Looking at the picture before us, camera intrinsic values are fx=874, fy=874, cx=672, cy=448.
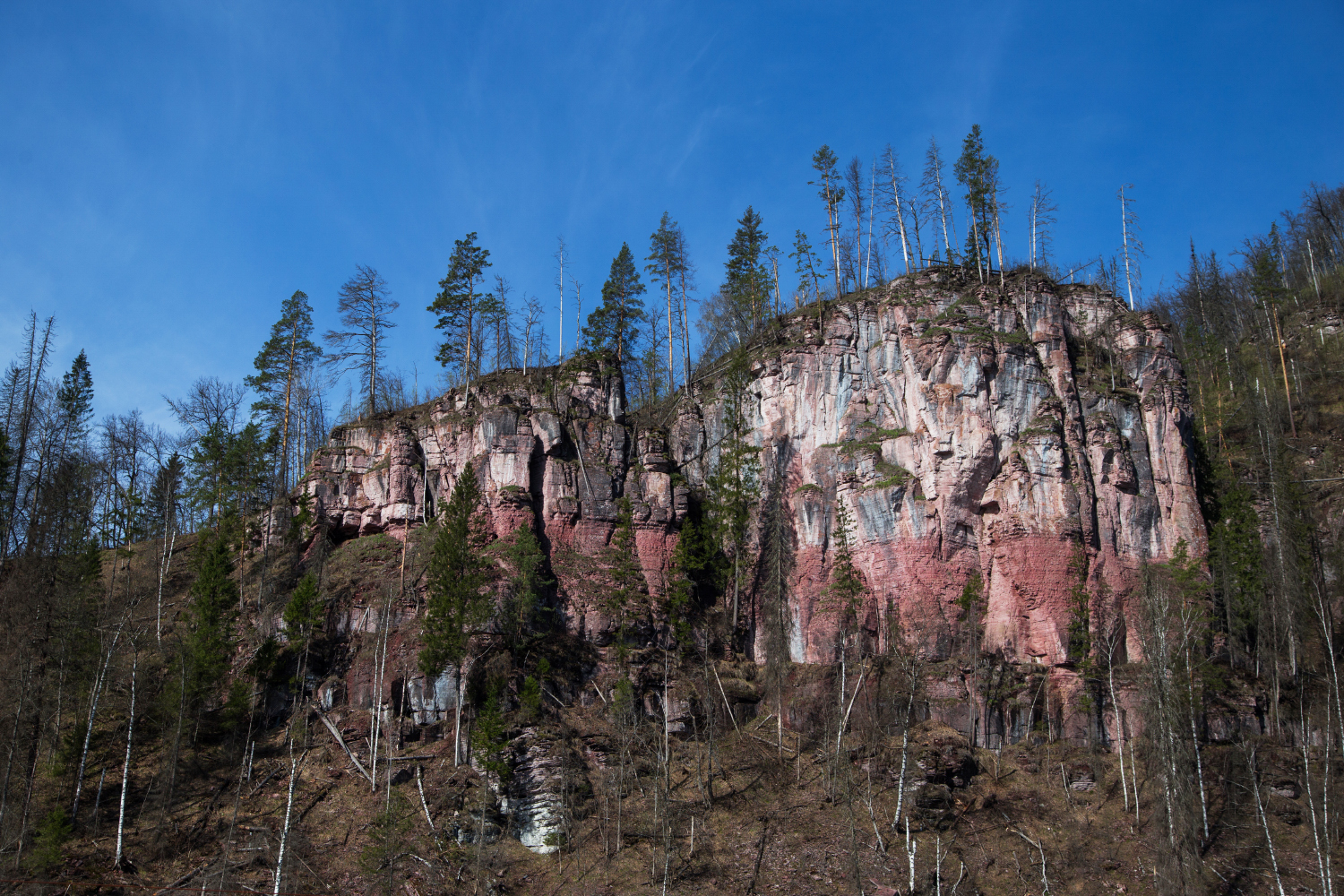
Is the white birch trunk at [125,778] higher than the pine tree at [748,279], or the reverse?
the pine tree at [748,279]

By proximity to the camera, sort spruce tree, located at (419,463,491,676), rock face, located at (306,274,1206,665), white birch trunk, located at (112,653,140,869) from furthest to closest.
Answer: rock face, located at (306,274,1206,665) → spruce tree, located at (419,463,491,676) → white birch trunk, located at (112,653,140,869)

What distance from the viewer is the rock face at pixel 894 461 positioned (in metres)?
38.9

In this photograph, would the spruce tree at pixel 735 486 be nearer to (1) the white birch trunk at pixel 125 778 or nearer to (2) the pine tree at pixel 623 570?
(2) the pine tree at pixel 623 570

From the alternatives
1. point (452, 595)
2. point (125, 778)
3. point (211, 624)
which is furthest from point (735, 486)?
point (125, 778)

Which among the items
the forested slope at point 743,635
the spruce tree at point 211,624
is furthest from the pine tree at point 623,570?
the spruce tree at point 211,624

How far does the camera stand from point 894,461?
42094mm

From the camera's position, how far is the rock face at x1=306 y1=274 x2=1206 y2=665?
38.9 metres

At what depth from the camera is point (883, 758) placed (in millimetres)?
34781

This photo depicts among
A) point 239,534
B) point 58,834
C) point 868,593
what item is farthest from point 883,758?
point 239,534

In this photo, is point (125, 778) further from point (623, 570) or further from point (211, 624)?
point (623, 570)

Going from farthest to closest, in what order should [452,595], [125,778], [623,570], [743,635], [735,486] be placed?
[735,486], [743,635], [623,570], [452,595], [125,778]

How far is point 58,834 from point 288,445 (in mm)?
26748

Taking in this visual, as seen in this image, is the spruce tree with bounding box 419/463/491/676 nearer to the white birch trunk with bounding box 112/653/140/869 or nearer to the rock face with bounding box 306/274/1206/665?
the rock face with bounding box 306/274/1206/665

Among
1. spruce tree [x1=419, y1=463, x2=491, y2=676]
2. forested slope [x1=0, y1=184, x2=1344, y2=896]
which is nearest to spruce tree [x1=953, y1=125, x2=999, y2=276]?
forested slope [x1=0, y1=184, x2=1344, y2=896]
